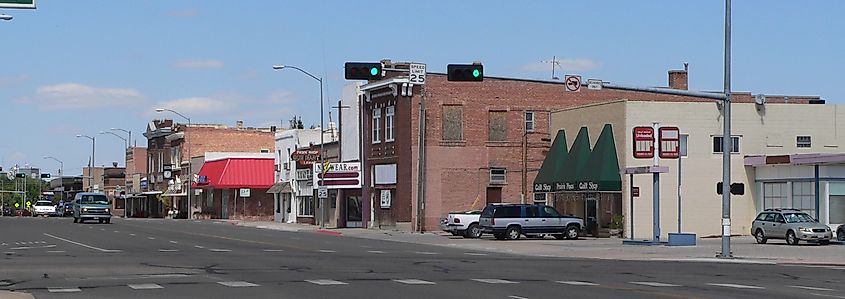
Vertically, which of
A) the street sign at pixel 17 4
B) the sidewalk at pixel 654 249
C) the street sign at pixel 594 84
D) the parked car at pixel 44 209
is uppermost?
the street sign at pixel 594 84

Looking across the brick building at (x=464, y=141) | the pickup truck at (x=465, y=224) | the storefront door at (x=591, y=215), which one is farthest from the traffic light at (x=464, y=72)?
the brick building at (x=464, y=141)

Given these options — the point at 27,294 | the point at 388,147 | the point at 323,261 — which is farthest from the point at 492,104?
the point at 27,294

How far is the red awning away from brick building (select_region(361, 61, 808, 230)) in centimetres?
3369

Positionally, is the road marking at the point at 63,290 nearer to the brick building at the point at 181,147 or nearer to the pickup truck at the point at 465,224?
the pickup truck at the point at 465,224

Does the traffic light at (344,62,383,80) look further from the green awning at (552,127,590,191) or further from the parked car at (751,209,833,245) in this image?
the green awning at (552,127,590,191)

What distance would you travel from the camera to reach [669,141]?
152 feet

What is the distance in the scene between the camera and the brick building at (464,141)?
211ft

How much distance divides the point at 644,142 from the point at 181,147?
7459cm

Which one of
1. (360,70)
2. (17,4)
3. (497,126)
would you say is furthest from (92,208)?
(17,4)

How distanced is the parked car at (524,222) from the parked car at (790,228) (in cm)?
838

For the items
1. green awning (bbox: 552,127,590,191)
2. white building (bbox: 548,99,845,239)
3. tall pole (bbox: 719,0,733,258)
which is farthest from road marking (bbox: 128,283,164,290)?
green awning (bbox: 552,127,590,191)

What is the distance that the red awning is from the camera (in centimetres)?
9875

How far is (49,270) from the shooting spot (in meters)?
29.1

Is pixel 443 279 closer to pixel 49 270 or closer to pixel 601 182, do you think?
pixel 49 270
